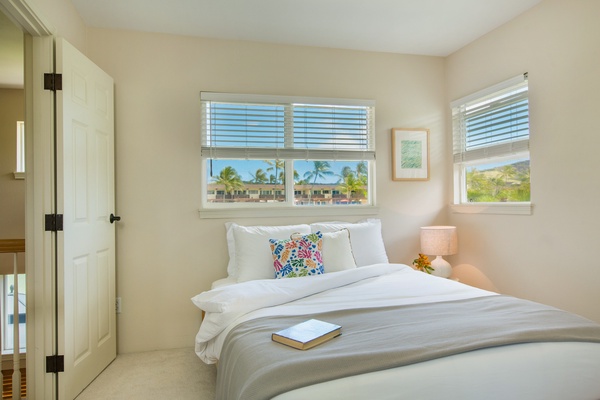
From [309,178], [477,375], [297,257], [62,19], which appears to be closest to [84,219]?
[62,19]

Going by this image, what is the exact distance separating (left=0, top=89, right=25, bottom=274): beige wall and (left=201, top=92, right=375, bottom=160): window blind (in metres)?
2.42

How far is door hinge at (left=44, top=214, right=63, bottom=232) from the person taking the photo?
2.16 metres

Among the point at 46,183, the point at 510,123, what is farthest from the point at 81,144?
the point at 510,123

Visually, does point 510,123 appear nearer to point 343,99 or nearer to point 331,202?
point 343,99

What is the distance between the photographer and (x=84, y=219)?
8.04ft

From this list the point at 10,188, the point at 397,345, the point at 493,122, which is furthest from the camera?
the point at 10,188

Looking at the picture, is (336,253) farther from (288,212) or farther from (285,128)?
(285,128)

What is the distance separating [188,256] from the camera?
3125mm

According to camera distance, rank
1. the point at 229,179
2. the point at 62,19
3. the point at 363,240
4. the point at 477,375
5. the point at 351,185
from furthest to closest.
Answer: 1. the point at 351,185
2. the point at 229,179
3. the point at 363,240
4. the point at 62,19
5. the point at 477,375

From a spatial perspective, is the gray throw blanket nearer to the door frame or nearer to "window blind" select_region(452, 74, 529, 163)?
the door frame

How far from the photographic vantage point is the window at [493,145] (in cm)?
294

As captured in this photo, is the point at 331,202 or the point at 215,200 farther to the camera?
the point at 331,202

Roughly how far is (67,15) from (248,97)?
138cm

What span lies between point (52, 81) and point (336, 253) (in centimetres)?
215
